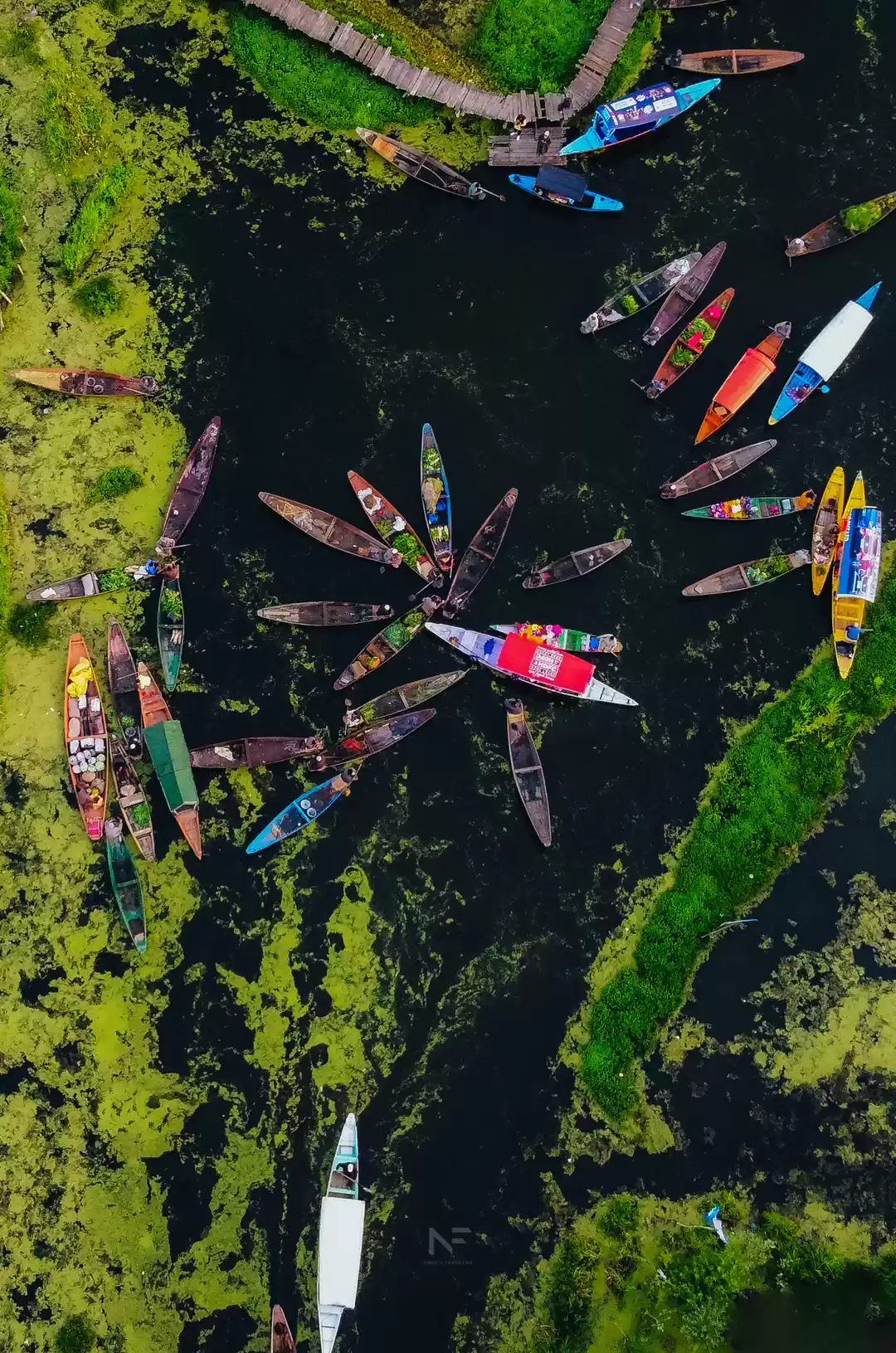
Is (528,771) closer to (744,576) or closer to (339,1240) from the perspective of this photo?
(744,576)

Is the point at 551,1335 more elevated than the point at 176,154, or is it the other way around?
the point at 176,154

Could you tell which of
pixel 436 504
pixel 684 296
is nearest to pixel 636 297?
pixel 684 296

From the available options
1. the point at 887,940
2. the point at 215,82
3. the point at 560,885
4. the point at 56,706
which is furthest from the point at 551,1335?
the point at 215,82

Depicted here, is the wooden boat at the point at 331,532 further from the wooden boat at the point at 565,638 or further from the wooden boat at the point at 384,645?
the wooden boat at the point at 565,638

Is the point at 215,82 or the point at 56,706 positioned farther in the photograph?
the point at 215,82

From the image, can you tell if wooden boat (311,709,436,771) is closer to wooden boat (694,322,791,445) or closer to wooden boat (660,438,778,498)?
wooden boat (660,438,778,498)

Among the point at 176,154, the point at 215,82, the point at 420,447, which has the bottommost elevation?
the point at 420,447

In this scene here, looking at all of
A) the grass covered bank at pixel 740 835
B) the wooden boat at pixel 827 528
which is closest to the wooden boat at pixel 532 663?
the grass covered bank at pixel 740 835

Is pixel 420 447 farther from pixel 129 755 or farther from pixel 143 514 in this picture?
pixel 129 755
